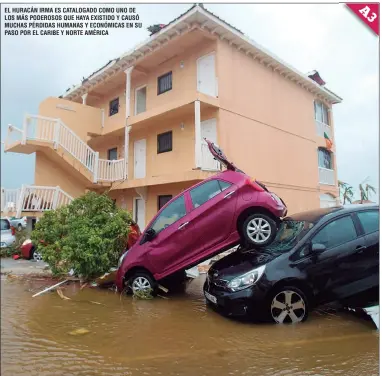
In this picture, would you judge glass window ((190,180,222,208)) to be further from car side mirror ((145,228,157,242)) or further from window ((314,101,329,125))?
window ((314,101,329,125))

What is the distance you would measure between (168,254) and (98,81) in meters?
11.8

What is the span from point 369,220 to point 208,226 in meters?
2.50

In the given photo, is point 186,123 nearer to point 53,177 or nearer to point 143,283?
point 53,177

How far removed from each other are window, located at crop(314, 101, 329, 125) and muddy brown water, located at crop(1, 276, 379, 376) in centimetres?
1364

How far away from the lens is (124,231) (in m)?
7.00

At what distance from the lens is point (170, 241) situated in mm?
5773

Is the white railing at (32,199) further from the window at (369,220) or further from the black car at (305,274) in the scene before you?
the window at (369,220)

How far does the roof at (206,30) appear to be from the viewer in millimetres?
10615

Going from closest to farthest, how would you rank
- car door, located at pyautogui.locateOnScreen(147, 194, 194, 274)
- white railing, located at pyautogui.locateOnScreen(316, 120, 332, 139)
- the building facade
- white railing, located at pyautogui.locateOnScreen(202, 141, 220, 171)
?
car door, located at pyautogui.locateOnScreen(147, 194, 194, 274)
white railing, located at pyautogui.locateOnScreen(202, 141, 220, 171)
the building facade
white railing, located at pyautogui.locateOnScreen(316, 120, 332, 139)

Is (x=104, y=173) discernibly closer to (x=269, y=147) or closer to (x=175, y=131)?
(x=175, y=131)

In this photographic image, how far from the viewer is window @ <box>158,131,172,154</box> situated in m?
12.8

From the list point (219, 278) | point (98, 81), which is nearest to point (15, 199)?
point (98, 81)

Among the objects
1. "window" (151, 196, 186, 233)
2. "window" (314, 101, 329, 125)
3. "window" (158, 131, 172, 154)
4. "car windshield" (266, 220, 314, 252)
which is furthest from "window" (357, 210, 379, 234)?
"window" (314, 101, 329, 125)

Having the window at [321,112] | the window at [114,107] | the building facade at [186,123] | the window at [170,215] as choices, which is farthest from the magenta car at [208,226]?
the window at [321,112]
